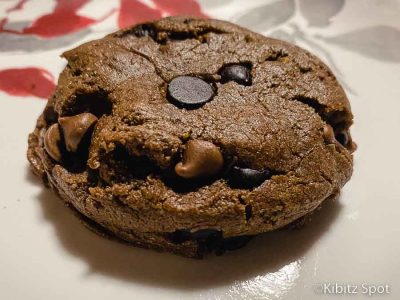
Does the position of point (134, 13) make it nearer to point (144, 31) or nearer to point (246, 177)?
point (144, 31)

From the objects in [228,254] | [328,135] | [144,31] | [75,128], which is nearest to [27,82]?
[144,31]

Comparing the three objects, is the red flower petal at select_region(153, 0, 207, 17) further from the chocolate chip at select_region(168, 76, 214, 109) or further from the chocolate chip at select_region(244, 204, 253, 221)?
the chocolate chip at select_region(244, 204, 253, 221)

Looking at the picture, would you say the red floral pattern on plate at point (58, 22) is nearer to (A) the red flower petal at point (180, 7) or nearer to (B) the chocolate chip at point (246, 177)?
(A) the red flower petal at point (180, 7)

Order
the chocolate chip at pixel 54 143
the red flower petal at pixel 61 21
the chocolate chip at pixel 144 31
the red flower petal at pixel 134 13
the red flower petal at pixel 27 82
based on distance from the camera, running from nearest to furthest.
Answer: the chocolate chip at pixel 54 143 → the chocolate chip at pixel 144 31 → the red flower petal at pixel 27 82 → the red flower petal at pixel 61 21 → the red flower petal at pixel 134 13

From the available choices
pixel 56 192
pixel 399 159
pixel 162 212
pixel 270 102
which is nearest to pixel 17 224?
pixel 56 192

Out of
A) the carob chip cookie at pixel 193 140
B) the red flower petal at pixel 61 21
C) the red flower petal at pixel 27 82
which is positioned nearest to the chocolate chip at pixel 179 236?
the carob chip cookie at pixel 193 140

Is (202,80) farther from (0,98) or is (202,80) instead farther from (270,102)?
(0,98)

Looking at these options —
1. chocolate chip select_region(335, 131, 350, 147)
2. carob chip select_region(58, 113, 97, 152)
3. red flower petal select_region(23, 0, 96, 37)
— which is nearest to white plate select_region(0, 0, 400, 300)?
chocolate chip select_region(335, 131, 350, 147)
